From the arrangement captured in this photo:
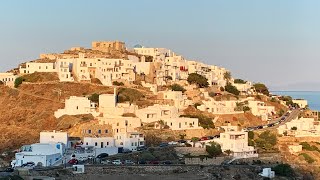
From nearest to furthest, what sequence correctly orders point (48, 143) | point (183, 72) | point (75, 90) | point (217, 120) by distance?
1. point (48, 143)
2. point (217, 120)
3. point (75, 90)
4. point (183, 72)

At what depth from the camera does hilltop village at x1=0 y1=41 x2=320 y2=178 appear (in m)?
46.0

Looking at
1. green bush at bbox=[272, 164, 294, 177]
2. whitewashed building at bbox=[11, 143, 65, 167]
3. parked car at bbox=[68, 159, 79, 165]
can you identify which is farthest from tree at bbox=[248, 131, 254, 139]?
whitewashed building at bbox=[11, 143, 65, 167]

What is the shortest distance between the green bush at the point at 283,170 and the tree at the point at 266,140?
5.11 meters

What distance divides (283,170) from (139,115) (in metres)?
12.4

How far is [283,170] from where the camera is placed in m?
46.1

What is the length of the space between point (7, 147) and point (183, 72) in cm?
2531

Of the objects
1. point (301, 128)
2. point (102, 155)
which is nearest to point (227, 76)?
point (301, 128)

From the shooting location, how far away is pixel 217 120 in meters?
58.0

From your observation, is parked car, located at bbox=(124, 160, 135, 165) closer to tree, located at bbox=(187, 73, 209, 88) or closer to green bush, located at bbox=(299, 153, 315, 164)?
green bush, located at bbox=(299, 153, 315, 164)

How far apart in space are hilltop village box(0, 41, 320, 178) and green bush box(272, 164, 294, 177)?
8.0 inches

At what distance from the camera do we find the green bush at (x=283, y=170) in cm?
4594

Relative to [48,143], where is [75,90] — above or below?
above

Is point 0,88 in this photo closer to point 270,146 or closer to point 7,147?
point 7,147

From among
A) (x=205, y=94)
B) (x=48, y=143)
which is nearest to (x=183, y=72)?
(x=205, y=94)
